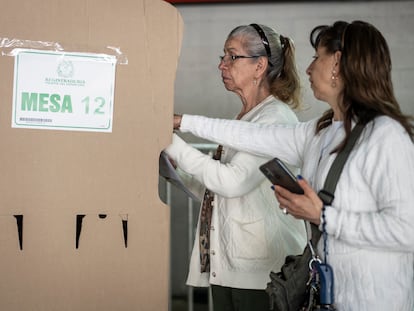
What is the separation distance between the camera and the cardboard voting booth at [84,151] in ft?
5.17

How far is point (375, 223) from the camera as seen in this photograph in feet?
4.72

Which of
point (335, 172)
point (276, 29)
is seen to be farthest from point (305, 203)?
point (276, 29)

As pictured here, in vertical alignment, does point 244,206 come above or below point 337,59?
below

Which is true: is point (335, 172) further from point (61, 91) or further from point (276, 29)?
point (276, 29)

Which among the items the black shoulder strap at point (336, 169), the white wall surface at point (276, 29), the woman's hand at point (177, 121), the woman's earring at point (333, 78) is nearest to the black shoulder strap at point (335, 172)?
the black shoulder strap at point (336, 169)

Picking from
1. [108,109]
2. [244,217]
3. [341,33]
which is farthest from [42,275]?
[341,33]

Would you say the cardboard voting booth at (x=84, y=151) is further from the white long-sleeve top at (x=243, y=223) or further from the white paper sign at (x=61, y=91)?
the white long-sleeve top at (x=243, y=223)

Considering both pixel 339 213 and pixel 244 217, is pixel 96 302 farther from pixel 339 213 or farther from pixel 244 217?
pixel 339 213

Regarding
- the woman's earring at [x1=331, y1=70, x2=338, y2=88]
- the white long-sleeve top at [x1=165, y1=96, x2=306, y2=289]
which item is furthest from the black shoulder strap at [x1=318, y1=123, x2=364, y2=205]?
the white long-sleeve top at [x1=165, y1=96, x2=306, y2=289]

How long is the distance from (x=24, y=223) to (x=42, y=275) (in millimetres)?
146

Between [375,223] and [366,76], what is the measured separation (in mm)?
369

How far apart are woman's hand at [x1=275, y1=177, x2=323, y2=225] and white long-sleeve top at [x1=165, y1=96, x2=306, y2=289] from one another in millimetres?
363

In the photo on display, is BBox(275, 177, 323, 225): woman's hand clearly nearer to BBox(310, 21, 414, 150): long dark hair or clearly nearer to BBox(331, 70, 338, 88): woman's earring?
BBox(310, 21, 414, 150): long dark hair

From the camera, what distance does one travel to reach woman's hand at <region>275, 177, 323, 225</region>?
148 cm
